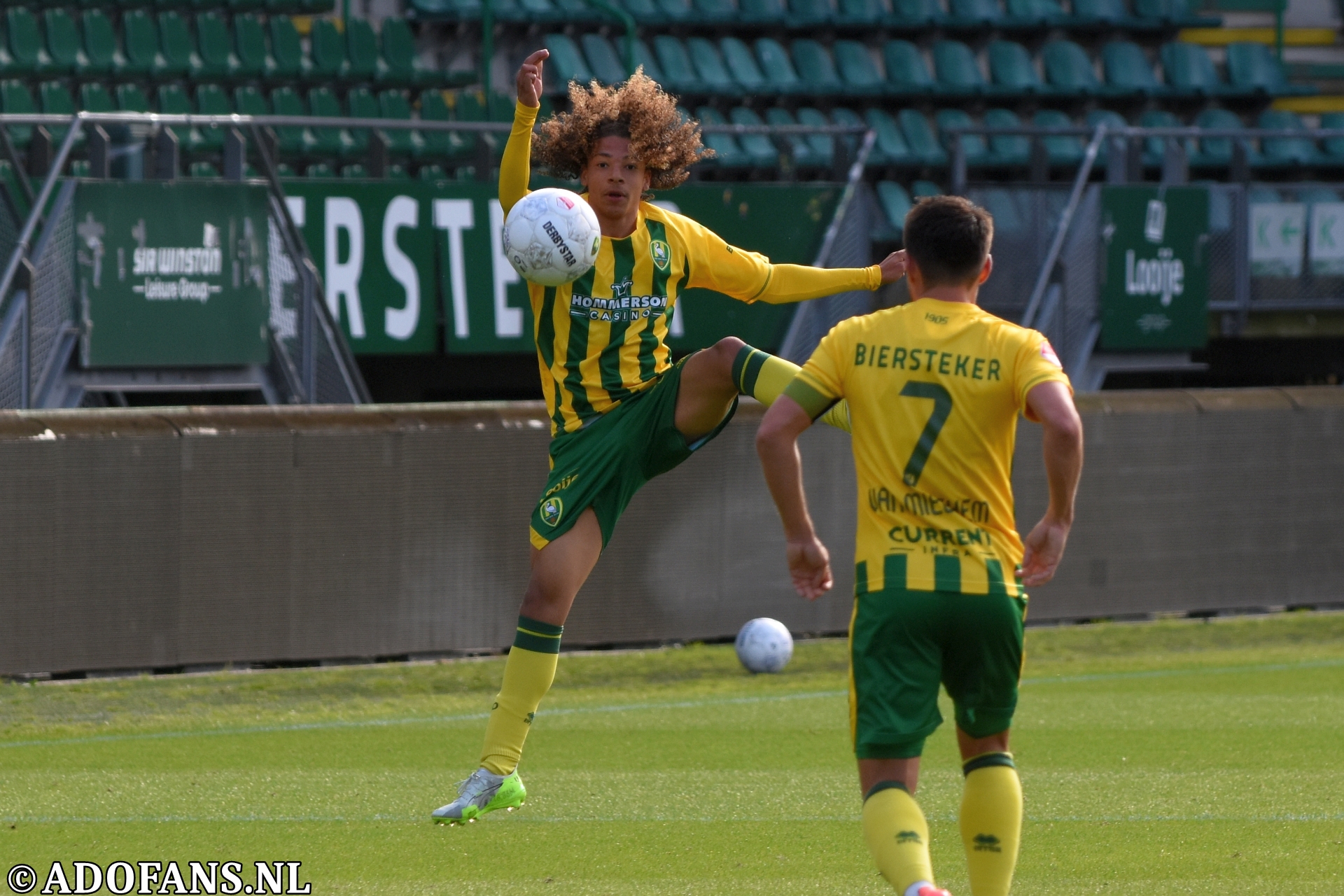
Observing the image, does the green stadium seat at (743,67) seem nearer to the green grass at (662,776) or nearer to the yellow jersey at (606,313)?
the green grass at (662,776)

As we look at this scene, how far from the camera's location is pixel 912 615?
4.55 meters

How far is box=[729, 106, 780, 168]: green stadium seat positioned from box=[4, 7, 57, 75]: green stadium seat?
555 cm

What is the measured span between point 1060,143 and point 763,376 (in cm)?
1244

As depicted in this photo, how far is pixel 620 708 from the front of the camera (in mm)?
9977

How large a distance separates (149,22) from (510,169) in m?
9.83

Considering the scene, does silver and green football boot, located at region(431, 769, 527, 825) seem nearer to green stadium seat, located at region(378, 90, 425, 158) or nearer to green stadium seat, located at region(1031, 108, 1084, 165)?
green stadium seat, located at region(378, 90, 425, 158)

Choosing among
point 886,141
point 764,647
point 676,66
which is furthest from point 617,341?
point 676,66

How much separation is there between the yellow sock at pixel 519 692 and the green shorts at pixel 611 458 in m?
0.31

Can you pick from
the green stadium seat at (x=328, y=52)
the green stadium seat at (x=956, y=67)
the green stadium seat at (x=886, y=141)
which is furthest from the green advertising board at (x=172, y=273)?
the green stadium seat at (x=956, y=67)

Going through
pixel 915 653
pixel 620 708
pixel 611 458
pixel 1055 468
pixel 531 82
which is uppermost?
pixel 531 82

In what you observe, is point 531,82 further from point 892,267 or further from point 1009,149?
point 1009,149

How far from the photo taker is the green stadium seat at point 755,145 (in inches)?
635

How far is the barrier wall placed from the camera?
10.1 meters

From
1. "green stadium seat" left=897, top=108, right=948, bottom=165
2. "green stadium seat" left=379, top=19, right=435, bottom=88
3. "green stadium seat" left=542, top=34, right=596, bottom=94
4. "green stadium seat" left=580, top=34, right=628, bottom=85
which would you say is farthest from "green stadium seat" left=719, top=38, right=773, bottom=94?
"green stadium seat" left=379, top=19, right=435, bottom=88
